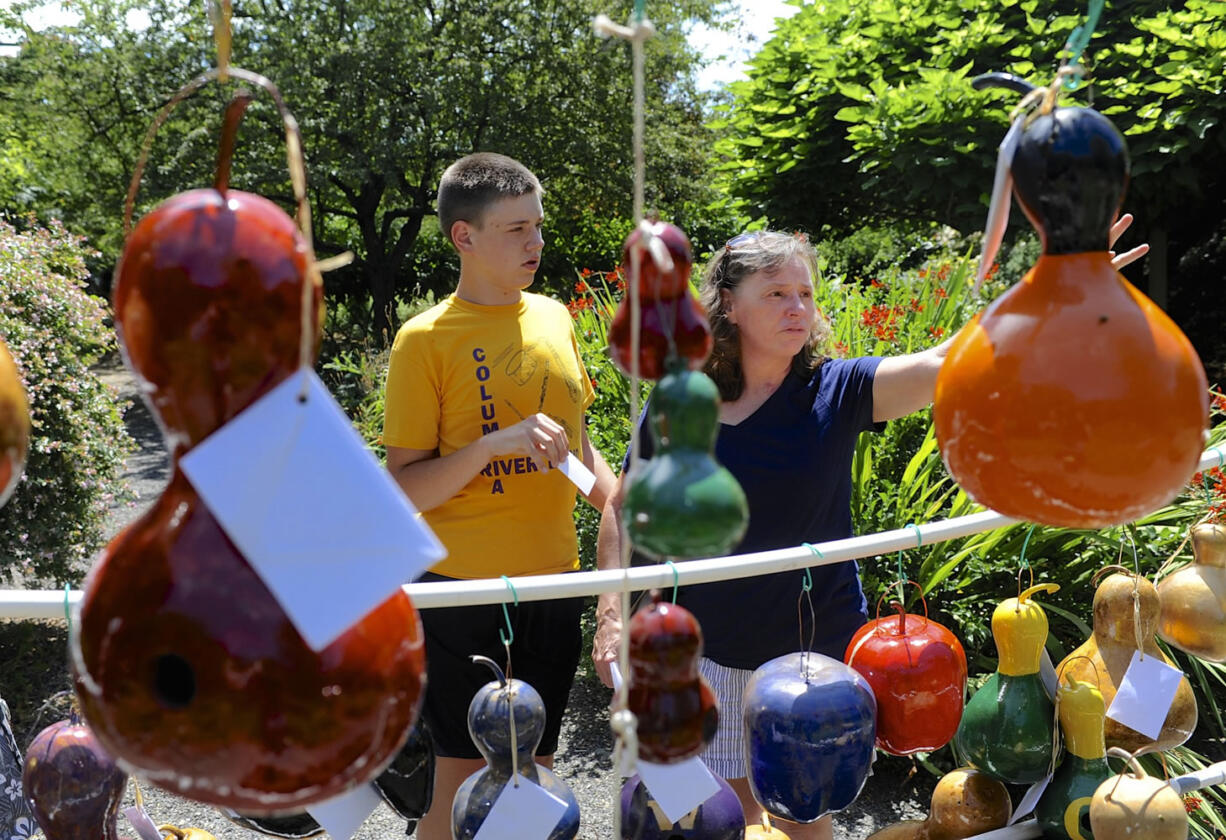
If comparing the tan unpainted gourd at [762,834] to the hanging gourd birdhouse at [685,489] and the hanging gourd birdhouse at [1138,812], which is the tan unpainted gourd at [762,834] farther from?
the hanging gourd birdhouse at [685,489]

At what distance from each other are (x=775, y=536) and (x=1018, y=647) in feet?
1.73

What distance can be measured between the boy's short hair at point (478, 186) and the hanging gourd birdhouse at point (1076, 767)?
4.77 ft

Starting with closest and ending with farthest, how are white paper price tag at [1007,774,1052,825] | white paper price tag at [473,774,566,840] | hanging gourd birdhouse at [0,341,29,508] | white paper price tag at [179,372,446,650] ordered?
1. white paper price tag at [179,372,446,650]
2. hanging gourd birdhouse at [0,341,29,508]
3. white paper price tag at [473,774,566,840]
4. white paper price tag at [1007,774,1052,825]

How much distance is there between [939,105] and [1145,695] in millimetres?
3032

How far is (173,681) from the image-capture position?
0.72 metres

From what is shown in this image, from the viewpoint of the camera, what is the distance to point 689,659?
85 centimetres

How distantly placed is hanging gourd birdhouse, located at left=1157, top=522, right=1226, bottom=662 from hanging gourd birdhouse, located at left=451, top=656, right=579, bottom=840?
1062mm

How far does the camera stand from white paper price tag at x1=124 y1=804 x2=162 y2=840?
1.38 meters

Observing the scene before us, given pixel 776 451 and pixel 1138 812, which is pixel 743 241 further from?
pixel 1138 812

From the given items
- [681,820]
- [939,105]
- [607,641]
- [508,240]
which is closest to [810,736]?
[681,820]

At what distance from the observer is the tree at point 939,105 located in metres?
4.83

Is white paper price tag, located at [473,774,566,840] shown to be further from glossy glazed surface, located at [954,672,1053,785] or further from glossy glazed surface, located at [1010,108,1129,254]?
glossy glazed surface, located at [1010,108,1129,254]

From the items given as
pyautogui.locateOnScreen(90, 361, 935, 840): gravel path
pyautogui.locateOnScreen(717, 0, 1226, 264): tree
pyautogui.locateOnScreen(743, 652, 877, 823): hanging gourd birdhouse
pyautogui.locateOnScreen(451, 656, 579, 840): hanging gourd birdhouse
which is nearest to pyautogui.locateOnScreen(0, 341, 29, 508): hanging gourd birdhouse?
pyautogui.locateOnScreen(451, 656, 579, 840): hanging gourd birdhouse

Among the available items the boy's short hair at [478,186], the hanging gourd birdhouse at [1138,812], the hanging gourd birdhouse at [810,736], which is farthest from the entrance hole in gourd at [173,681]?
the boy's short hair at [478,186]
